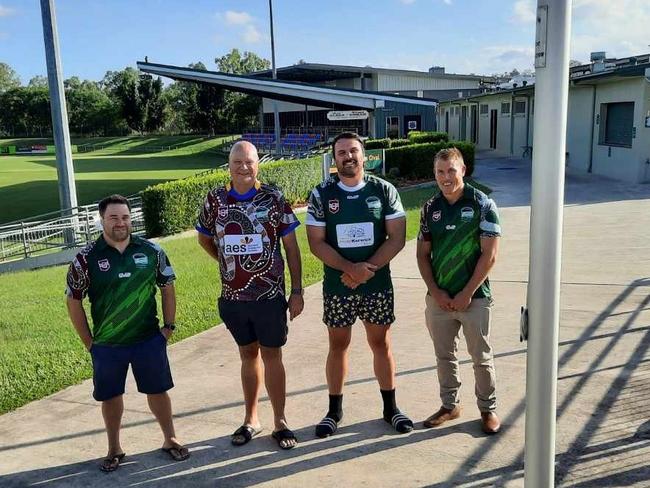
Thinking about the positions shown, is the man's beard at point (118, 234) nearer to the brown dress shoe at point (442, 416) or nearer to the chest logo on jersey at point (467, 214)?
the chest logo on jersey at point (467, 214)

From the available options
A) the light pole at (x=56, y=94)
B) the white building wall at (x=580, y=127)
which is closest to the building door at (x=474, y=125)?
the white building wall at (x=580, y=127)

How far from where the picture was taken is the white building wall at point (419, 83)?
49188 mm

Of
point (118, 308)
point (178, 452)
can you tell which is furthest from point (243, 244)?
point (178, 452)

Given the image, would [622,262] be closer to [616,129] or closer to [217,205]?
[217,205]

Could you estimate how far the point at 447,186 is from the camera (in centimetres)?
392

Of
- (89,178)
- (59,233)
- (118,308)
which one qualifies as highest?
(118,308)

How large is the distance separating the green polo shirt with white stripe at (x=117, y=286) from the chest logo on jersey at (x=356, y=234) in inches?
44.8

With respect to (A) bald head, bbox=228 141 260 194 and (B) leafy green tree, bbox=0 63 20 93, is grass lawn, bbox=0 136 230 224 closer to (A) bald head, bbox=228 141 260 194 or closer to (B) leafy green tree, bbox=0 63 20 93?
(A) bald head, bbox=228 141 260 194

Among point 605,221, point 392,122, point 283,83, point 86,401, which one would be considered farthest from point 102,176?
point 86,401

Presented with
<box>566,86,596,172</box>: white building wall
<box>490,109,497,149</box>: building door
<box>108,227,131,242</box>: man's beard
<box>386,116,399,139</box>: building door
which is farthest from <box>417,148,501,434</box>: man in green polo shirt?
<box>386,116,399,139</box>: building door

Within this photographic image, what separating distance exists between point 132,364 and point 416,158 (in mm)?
17842

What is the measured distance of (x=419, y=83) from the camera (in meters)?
51.2

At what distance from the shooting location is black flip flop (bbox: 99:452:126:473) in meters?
3.78

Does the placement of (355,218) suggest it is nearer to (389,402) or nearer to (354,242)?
(354,242)
